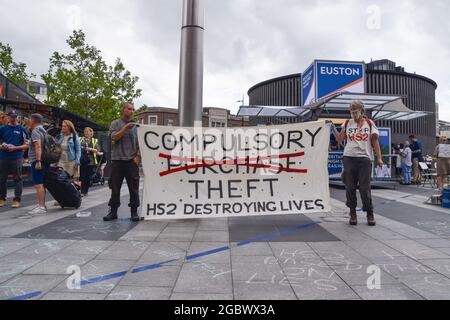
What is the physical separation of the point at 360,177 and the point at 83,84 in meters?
23.0

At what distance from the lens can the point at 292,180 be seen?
558 centimetres

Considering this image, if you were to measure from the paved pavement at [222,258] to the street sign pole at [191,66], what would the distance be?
1946 mm

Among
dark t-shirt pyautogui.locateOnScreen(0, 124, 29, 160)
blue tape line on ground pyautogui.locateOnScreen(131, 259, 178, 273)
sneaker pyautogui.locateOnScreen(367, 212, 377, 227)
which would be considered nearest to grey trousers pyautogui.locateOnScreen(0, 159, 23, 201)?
dark t-shirt pyautogui.locateOnScreen(0, 124, 29, 160)

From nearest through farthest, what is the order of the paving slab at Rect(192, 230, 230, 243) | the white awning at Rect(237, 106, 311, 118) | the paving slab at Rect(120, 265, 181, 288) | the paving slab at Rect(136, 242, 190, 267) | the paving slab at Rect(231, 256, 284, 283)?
the paving slab at Rect(120, 265, 181, 288), the paving slab at Rect(231, 256, 284, 283), the paving slab at Rect(136, 242, 190, 267), the paving slab at Rect(192, 230, 230, 243), the white awning at Rect(237, 106, 311, 118)

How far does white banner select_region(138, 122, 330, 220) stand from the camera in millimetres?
5375

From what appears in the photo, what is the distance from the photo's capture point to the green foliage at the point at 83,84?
79.4 ft

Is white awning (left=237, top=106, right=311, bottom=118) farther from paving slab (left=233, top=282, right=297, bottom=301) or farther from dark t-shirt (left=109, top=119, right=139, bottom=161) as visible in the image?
paving slab (left=233, top=282, right=297, bottom=301)

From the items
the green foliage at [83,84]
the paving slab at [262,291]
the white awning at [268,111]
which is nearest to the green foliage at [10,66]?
the green foliage at [83,84]

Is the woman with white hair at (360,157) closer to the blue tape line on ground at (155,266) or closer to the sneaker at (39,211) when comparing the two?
the blue tape line on ground at (155,266)

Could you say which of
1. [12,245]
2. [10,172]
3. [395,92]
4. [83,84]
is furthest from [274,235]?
[395,92]

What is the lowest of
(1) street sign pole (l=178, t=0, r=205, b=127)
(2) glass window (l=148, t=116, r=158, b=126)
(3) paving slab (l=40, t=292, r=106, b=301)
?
(3) paving slab (l=40, t=292, r=106, b=301)

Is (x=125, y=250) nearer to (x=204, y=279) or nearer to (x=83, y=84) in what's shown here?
(x=204, y=279)

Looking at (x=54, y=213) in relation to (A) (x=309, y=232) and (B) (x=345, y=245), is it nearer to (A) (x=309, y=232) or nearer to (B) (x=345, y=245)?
(A) (x=309, y=232)
